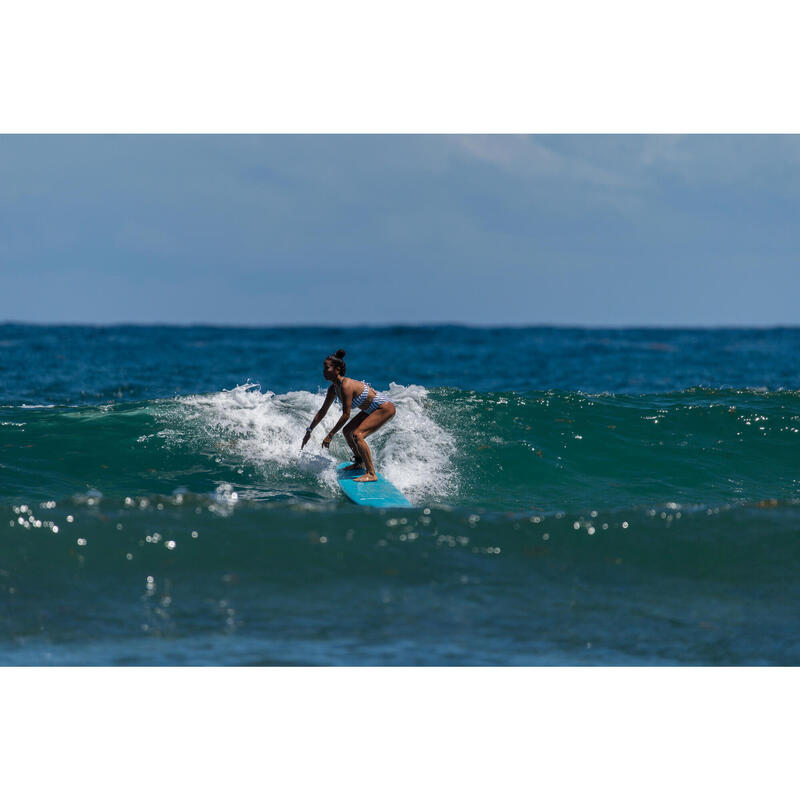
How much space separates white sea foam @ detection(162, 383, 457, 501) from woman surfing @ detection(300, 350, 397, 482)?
0.73 meters

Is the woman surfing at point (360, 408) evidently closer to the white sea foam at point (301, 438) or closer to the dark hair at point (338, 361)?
the dark hair at point (338, 361)

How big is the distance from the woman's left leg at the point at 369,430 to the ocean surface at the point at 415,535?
0.62 m

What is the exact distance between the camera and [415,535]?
788 cm

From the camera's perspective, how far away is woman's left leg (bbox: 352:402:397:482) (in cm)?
1052

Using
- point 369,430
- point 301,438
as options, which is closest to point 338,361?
point 369,430

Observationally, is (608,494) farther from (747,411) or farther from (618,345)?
(618,345)

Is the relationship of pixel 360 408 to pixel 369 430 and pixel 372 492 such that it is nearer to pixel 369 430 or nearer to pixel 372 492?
pixel 369 430

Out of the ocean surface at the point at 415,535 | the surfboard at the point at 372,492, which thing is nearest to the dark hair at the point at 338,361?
the surfboard at the point at 372,492

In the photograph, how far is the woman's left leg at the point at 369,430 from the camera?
10.5 m

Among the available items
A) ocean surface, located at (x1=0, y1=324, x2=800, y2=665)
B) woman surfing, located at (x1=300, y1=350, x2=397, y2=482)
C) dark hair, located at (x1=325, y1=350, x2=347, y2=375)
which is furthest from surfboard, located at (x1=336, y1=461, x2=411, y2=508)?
dark hair, located at (x1=325, y1=350, x2=347, y2=375)

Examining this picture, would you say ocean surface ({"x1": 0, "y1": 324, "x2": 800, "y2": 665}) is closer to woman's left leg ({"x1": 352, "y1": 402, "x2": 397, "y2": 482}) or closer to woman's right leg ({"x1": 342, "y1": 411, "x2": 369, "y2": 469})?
woman's left leg ({"x1": 352, "y1": 402, "x2": 397, "y2": 482})

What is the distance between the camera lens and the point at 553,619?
6562mm

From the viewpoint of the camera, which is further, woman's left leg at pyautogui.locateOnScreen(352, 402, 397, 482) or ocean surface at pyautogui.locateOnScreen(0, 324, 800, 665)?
woman's left leg at pyautogui.locateOnScreen(352, 402, 397, 482)

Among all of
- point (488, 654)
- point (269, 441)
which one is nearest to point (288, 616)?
point (488, 654)
